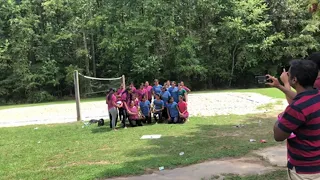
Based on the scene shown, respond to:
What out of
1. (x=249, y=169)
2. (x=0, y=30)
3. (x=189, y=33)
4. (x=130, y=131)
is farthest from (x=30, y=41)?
(x=249, y=169)

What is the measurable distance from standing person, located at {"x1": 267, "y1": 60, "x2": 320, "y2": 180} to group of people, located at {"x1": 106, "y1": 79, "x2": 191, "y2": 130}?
28.8 ft

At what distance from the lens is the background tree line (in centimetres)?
3167

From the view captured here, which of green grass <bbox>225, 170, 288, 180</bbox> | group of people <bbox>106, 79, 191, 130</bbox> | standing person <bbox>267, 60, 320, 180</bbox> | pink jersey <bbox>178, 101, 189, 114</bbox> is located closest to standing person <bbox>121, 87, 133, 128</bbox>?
group of people <bbox>106, 79, 191, 130</bbox>

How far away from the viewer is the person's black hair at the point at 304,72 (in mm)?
2604

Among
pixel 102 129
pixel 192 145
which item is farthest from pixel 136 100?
pixel 192 145

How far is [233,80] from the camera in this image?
34.1 m

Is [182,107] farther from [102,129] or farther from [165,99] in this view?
[102,129]

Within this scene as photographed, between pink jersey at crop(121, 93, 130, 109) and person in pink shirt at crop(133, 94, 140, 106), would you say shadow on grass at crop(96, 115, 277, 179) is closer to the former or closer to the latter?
person in pink shirt at crop(133, 94, 140, 106)

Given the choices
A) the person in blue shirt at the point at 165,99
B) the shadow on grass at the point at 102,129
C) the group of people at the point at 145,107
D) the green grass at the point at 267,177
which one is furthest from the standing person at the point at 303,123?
the person in blue shirt at the point at 165,99

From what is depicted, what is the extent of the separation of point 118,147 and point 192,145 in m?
1.79

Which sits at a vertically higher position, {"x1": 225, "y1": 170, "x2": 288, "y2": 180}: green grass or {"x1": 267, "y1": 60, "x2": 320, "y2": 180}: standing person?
{"x1": 267, "y1": 60, "x2": 320, "y2": 180}: standing person

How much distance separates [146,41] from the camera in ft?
105

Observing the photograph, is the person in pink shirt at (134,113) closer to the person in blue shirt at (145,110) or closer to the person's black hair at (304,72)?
the person in blue shirt at (145,110)

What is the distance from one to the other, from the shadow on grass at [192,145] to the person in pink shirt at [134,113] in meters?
1.04
